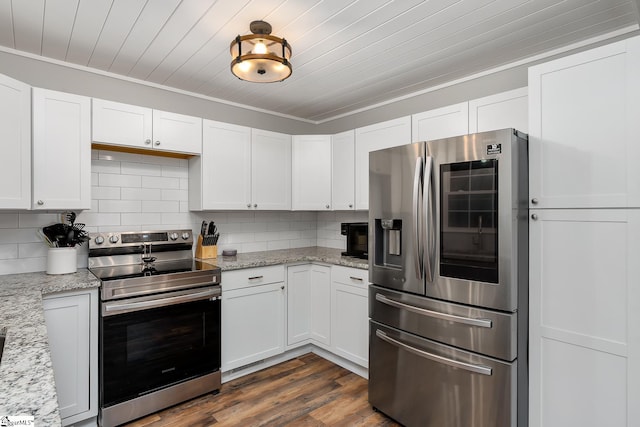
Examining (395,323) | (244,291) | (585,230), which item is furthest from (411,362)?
(244,291)

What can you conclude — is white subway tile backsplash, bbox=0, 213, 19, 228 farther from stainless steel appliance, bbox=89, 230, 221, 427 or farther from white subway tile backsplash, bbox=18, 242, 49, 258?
stainless steel appliance, bbox=89, 230, 221, 427

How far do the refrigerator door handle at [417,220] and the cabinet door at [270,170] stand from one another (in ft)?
5.48

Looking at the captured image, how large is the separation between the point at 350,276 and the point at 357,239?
0.39m

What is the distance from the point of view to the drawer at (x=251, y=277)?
2734 millimetres

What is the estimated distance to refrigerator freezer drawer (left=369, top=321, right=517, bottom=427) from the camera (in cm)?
178

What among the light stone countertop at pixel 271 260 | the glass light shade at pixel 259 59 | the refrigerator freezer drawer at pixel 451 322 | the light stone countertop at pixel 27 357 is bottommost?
the refrigerator freezer drawer at pixel 451 322

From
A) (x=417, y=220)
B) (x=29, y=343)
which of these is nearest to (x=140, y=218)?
(x=29, y=343)

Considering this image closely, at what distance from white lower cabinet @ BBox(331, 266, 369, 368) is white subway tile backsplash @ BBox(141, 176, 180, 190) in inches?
62.6

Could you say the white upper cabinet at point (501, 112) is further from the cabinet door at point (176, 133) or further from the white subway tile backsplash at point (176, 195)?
the white subway tile backsplash at point (176, 195)

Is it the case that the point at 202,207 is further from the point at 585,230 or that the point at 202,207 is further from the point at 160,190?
the point at 585,230

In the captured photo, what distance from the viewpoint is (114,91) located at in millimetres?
2785

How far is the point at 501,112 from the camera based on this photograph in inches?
93.0

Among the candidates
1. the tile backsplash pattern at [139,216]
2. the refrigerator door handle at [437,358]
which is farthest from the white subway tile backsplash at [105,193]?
the refrigerator door handle at [437,358]

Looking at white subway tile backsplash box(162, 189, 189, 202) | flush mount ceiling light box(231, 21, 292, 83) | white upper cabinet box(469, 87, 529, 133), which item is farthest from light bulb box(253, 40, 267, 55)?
white subway tile backsplash box(162, 189, 189, 202)
